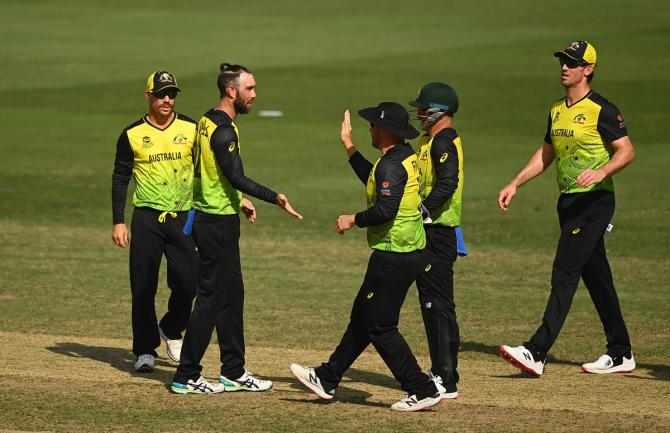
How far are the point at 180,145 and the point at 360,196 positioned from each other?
9.87 meters

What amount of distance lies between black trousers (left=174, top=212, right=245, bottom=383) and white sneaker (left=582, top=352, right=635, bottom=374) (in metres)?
3.04

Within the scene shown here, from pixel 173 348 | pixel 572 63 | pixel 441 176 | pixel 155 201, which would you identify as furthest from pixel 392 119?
pixel 173 348

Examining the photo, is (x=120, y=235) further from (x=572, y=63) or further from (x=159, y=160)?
(x=572, y=63)

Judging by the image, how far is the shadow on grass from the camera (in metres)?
11.3

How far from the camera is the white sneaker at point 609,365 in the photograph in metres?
11.3

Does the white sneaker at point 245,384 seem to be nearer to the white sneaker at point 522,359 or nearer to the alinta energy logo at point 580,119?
the white sneaker at point 522,359

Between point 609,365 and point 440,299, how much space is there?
1873 millimetres

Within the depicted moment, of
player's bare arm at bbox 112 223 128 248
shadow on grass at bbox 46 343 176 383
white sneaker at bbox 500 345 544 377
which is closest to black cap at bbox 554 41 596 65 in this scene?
white sneaker at bbox 500 345 544 377

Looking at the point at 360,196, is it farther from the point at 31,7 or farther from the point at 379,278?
the point at 31,7

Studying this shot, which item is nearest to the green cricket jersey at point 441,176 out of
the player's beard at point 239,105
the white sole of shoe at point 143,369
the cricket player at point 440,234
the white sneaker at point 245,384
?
→ the cricket player at point 440,234

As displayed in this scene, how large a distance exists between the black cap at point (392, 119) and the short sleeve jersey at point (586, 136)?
6.92 feet

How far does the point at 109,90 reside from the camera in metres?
34.2

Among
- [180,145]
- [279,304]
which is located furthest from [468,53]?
[180,145]

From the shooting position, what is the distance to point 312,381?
999cm
